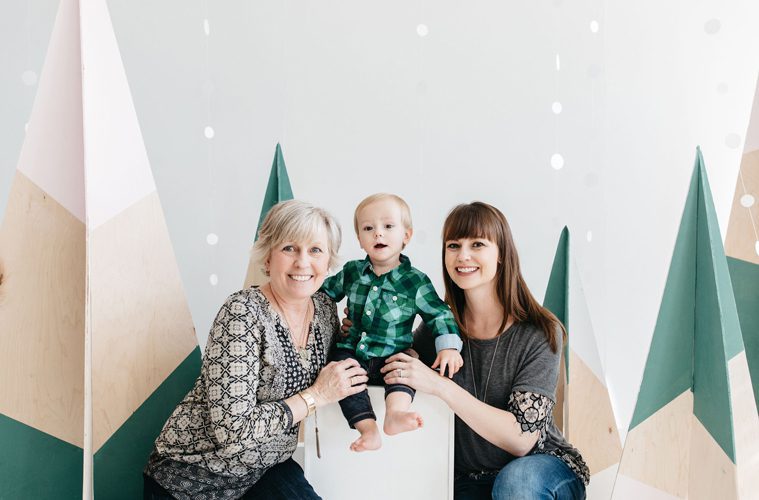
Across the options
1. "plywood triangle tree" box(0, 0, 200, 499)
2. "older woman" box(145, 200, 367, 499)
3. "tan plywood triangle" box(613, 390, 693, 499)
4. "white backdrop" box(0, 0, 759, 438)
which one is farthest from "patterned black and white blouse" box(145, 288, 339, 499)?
"white backdrop" box(0, 0, 759, 438)

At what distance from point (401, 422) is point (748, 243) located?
123 cm

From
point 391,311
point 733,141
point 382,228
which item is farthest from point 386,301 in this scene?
point 733,141

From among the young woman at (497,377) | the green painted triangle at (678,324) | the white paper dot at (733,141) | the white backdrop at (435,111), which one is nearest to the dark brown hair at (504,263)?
the young woman at (497,377)

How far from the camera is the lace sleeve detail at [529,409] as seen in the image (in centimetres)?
162

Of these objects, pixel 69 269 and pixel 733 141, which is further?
pixel 733 141

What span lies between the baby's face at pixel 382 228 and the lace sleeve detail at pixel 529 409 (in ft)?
1.63

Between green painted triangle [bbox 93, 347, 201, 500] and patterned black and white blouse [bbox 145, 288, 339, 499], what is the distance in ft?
0.75

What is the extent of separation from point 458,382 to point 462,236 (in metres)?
0.40

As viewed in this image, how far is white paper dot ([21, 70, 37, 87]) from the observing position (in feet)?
7.92

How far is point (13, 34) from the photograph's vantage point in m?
2.40

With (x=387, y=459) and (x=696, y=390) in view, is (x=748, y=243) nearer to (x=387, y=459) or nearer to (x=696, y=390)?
(x=696, y=390)

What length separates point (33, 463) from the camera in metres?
1.59

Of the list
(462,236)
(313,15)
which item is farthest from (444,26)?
(462,236)

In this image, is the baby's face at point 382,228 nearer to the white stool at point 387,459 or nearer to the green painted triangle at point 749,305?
the white stool at point 387,459
